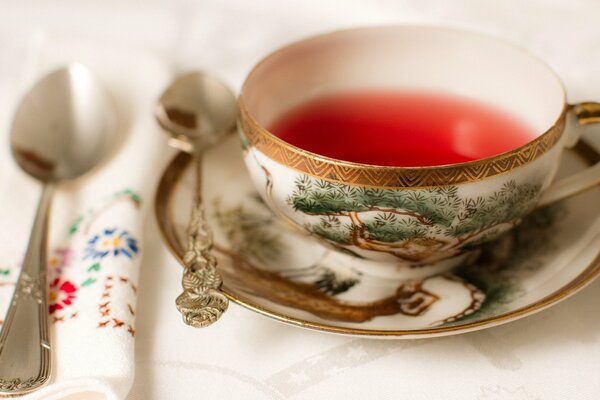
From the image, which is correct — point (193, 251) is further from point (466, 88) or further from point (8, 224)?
point (466, 88)

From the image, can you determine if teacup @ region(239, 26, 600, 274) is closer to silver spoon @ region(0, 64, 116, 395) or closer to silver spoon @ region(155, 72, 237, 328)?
silver spoon @ region(155, 72, 237, 328)

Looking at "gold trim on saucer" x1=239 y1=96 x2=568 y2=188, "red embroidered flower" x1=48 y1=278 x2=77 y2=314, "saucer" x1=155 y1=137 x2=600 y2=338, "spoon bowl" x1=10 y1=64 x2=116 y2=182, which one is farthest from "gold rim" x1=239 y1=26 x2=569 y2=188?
"spoon bowl" x1=10 y1=64 x2=116 y2=182

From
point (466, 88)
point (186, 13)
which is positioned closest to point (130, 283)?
point (466, 88)

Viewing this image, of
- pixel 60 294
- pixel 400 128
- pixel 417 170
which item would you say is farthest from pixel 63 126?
pixel 417 170

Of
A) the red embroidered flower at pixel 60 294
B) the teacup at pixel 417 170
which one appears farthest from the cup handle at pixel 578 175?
the red embroidered flower at pixel 60 294

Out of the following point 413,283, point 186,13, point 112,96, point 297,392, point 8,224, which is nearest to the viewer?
point 297,392

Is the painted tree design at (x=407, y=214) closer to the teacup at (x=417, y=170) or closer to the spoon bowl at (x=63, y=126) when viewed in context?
the teacup at (x=417, y=170)

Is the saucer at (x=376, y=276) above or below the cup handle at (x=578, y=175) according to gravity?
below
